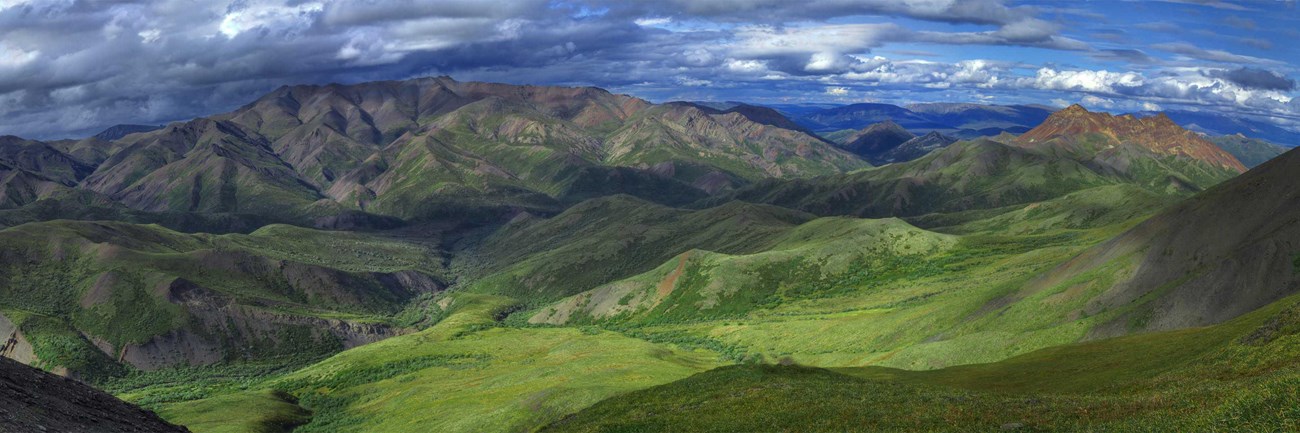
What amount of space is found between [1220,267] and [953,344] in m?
36.3

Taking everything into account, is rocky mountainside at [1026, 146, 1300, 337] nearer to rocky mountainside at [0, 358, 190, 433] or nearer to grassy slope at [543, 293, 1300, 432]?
grassy slope at [543, 293, 1300, 432]

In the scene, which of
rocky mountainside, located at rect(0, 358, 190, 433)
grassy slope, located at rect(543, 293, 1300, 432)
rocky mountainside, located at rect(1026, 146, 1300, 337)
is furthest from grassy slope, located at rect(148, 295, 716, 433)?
rocky mountainside, located at rect(1026, 146, 1300, 337)

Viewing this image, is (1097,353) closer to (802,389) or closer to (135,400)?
(802,389)

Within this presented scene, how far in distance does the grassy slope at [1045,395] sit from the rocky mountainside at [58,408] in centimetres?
3484

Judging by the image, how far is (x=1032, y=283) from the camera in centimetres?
14712

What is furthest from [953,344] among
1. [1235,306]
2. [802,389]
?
[802,389]

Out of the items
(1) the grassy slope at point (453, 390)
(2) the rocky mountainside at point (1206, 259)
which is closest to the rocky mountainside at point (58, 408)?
(1) the grassy slope at point (453, 390)

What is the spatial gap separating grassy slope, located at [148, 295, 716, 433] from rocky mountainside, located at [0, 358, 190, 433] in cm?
4150

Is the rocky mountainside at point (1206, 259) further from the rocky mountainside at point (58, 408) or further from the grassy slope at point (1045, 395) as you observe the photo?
the rocky mountainside at point (58, 408)

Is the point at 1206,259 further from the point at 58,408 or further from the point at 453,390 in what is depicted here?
the point at 58,408

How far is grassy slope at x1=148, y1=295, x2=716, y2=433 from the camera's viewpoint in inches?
4166

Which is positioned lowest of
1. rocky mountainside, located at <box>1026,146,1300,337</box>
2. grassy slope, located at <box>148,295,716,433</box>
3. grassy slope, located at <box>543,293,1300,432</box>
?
grassy slope, located at <box>148,295,716,433</box>

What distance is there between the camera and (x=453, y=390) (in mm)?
147500

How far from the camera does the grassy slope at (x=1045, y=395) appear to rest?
126 ft
